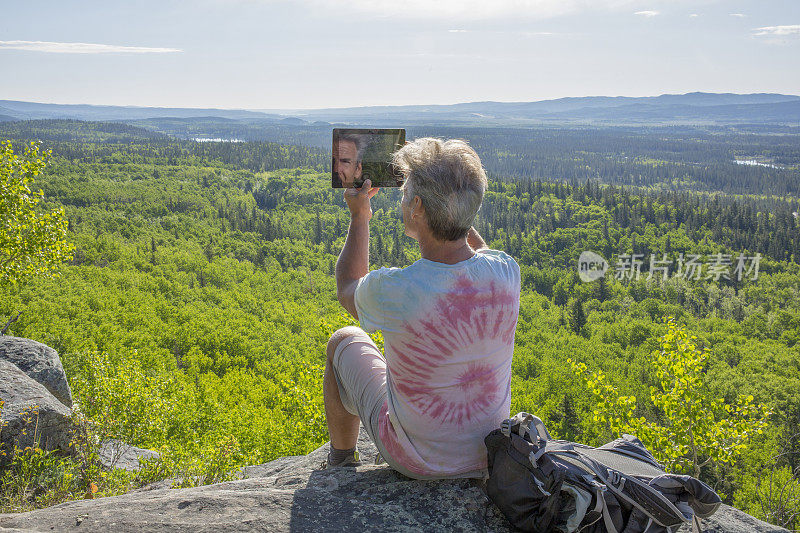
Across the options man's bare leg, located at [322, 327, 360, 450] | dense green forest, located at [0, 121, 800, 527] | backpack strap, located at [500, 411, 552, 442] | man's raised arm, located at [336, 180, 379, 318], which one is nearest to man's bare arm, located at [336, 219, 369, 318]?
man's raised arm, located at [336, 180, 379, 318]

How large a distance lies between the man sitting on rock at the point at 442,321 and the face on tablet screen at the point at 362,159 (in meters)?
0.59

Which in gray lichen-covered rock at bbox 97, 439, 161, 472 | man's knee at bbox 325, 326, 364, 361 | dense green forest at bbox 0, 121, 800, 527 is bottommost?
dense green forest at bbox 0, 121, 800, 527

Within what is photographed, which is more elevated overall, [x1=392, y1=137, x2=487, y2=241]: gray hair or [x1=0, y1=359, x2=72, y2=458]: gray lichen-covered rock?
[x1=392, y1=137, x2=487, y2=241]: gray hair

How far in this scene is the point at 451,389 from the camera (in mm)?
2961

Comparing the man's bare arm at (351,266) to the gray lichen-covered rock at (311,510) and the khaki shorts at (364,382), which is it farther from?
the gray lichen-covered rock at (311,510)

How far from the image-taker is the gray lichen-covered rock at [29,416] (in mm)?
6012

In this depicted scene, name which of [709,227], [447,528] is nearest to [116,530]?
[447,528]

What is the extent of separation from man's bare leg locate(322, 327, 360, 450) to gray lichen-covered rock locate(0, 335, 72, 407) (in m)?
6.63

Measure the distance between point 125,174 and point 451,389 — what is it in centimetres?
15098

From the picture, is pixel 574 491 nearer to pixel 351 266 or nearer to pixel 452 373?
pixel 452 373

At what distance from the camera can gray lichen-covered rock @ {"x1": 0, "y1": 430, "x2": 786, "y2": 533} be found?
2996 mm

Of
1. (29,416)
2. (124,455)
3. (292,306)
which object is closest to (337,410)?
(29,416)

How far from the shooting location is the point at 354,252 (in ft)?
11.1

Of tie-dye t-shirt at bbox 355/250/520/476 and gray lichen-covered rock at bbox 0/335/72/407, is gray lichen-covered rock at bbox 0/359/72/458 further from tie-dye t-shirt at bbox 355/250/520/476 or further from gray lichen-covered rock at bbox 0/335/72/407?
tie-dye t-shirt at bbox 355/250/520/476
